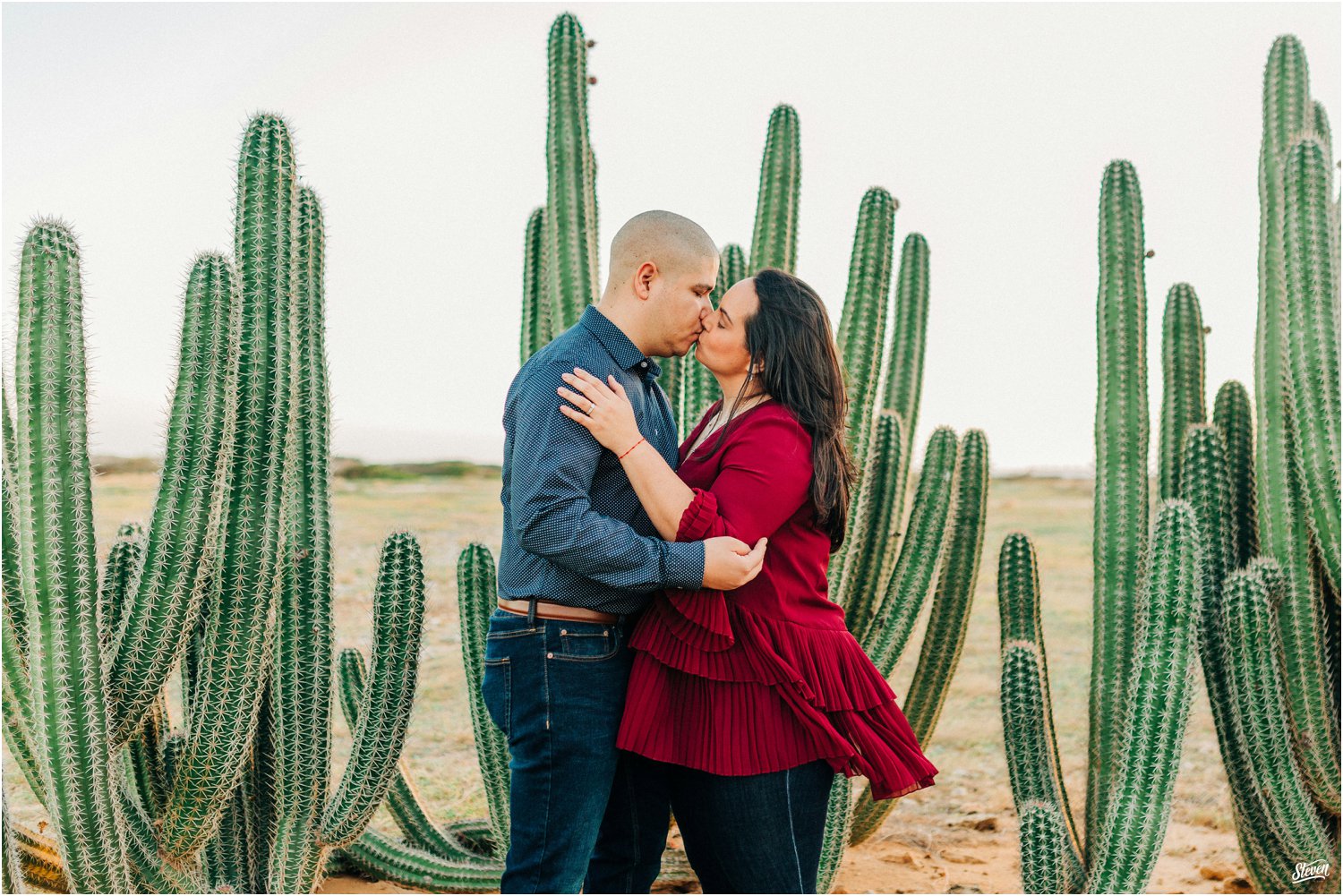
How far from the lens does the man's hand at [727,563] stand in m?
2.36

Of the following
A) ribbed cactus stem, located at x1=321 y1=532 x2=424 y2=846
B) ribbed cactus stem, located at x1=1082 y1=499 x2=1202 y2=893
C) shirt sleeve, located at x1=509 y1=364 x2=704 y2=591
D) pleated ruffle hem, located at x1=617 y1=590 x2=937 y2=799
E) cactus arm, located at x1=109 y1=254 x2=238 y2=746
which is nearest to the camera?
shirt sleeve, located at x1=509 y1=364 x2=704 y2=591

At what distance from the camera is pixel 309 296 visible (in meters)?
3.72

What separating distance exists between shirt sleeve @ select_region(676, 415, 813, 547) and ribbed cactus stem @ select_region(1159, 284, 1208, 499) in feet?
9.98

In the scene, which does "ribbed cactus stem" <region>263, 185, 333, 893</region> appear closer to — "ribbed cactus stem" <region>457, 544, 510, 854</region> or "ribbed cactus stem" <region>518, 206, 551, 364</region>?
"ribbed cactus stem" <region>457, 544, 510, 854</region>

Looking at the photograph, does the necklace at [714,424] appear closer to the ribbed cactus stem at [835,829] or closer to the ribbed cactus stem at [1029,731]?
the ribbed cactus stem at [835,829]

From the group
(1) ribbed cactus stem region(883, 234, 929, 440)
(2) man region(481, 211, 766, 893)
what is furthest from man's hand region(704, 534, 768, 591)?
(1) ribbed cactus stem region(883, 234, 929, 440)

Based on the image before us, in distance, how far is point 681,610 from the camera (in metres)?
2.48

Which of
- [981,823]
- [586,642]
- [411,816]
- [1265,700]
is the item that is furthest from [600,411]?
[981,823]

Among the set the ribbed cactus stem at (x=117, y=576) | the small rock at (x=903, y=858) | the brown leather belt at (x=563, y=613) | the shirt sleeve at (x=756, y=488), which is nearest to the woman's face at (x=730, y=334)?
the shirt sleeve at (x=756, y=488)

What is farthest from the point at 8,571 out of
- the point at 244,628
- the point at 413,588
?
the point at 413,588

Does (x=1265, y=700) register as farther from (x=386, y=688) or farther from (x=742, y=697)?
(x=386, y=688)

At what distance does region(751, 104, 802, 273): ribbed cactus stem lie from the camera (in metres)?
4.88

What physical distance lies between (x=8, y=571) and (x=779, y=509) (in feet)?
8.62

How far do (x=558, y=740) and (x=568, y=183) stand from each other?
9.49 feet
